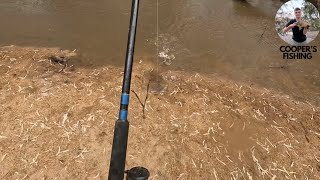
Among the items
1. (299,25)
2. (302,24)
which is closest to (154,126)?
(299,25)

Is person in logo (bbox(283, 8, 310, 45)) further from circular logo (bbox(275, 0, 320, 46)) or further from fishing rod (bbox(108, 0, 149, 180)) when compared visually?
fishing rod (bbox(108, 0, 149, 180))

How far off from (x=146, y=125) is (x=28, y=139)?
2.00 metres

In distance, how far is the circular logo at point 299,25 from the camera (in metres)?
10.0

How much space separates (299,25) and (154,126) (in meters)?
6.32

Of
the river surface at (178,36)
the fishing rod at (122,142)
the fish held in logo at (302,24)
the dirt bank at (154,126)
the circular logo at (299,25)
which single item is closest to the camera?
the fishing rod at (122,142)

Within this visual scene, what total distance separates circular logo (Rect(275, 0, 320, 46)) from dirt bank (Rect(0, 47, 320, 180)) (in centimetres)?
328

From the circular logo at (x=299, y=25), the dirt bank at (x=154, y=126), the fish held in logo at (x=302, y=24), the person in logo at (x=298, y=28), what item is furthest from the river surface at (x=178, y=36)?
the dirt bank at (x=154, y=126)

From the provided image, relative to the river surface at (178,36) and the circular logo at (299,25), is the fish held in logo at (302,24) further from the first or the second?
the river surface at (178,36)

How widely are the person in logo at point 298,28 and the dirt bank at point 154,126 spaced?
3.28m

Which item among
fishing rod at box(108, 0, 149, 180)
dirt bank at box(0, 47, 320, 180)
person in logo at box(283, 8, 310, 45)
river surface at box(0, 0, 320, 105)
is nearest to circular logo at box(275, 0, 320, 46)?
person in logo at box(283, 8, 310, 45)

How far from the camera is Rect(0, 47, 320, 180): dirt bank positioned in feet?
17.3

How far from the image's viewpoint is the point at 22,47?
8.49 meters

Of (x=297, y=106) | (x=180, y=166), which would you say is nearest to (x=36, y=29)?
(x=180, y=166)

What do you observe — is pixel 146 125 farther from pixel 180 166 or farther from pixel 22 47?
pixel 22 47
